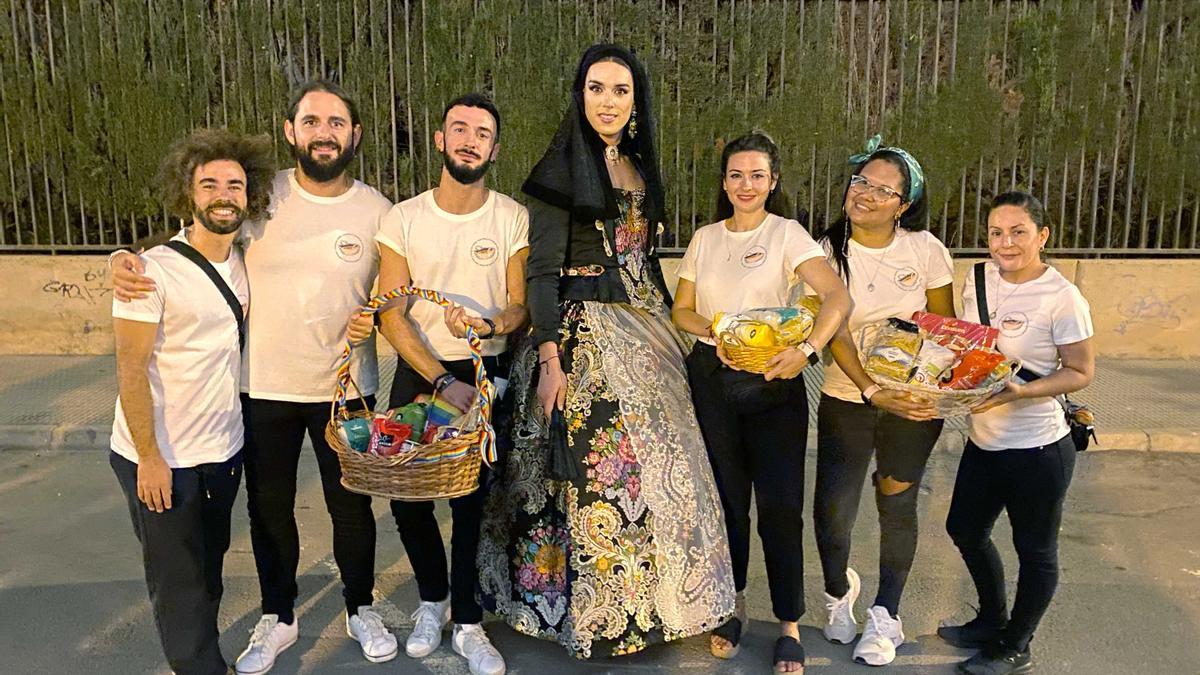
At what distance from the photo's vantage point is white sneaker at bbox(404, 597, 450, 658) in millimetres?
3541

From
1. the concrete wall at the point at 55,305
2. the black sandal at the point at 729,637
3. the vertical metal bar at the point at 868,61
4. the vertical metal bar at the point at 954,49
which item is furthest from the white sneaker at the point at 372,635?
the vertical metal bar at the point at 954,49

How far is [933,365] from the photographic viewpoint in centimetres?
292

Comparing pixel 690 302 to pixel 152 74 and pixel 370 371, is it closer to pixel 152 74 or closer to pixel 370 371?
pixel 370 371

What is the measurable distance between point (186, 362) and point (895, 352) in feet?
7.25

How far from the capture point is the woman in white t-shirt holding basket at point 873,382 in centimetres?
Result: 330

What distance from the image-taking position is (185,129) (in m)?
8.18

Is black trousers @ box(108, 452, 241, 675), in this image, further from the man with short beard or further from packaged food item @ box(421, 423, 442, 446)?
packaged food item @ box(421, 423, 442, 446)

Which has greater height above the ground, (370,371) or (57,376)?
(370,371)

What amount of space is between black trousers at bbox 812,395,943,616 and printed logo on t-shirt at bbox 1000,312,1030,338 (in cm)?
39

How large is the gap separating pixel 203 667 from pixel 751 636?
6.52ft

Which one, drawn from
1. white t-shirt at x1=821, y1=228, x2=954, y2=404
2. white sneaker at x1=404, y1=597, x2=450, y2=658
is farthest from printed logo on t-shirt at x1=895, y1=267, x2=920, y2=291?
white sneaker at x1=404, y1=597, x2=450, y2=658

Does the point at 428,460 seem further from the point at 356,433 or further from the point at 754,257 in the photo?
the point at 754,257

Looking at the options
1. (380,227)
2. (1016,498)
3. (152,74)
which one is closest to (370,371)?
(380,227)

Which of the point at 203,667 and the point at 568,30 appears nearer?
the point at 203,667
